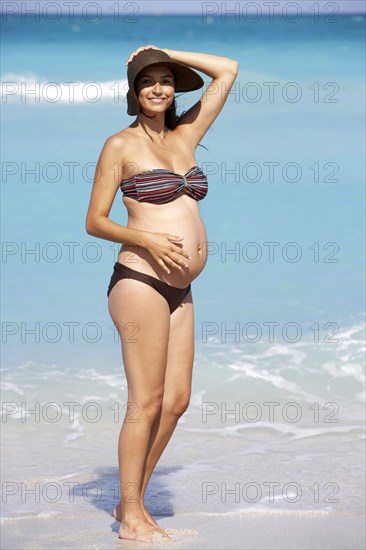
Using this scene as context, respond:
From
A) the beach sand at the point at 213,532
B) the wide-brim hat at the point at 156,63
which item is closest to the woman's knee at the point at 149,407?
the beach sand at the point at 213,532

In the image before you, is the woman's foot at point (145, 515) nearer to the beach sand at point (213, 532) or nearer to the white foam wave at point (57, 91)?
the beach sand at point (213, 532)

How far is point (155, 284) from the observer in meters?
3.93

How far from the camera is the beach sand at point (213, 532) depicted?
3.99 meters

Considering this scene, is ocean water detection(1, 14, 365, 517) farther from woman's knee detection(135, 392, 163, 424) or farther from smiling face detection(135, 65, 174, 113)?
woman's knee detection(135, 392, 163, 424)

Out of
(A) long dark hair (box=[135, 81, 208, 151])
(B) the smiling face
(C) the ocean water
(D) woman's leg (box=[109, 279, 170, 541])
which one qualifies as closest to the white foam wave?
(C) the ocean water

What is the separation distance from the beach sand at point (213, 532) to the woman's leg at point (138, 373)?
0.13 meters

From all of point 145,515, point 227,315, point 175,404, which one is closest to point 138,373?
point 175,404

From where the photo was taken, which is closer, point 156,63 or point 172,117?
point 156,63

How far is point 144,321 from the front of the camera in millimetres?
3904

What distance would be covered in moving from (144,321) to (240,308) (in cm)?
393

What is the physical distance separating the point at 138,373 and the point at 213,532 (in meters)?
0.65

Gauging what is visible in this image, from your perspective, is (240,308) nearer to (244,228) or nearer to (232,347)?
(232,347)

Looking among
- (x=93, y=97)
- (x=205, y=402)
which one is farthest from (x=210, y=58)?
(x=93, y=97)

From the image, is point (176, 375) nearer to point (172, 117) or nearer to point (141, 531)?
point (141, 531)
